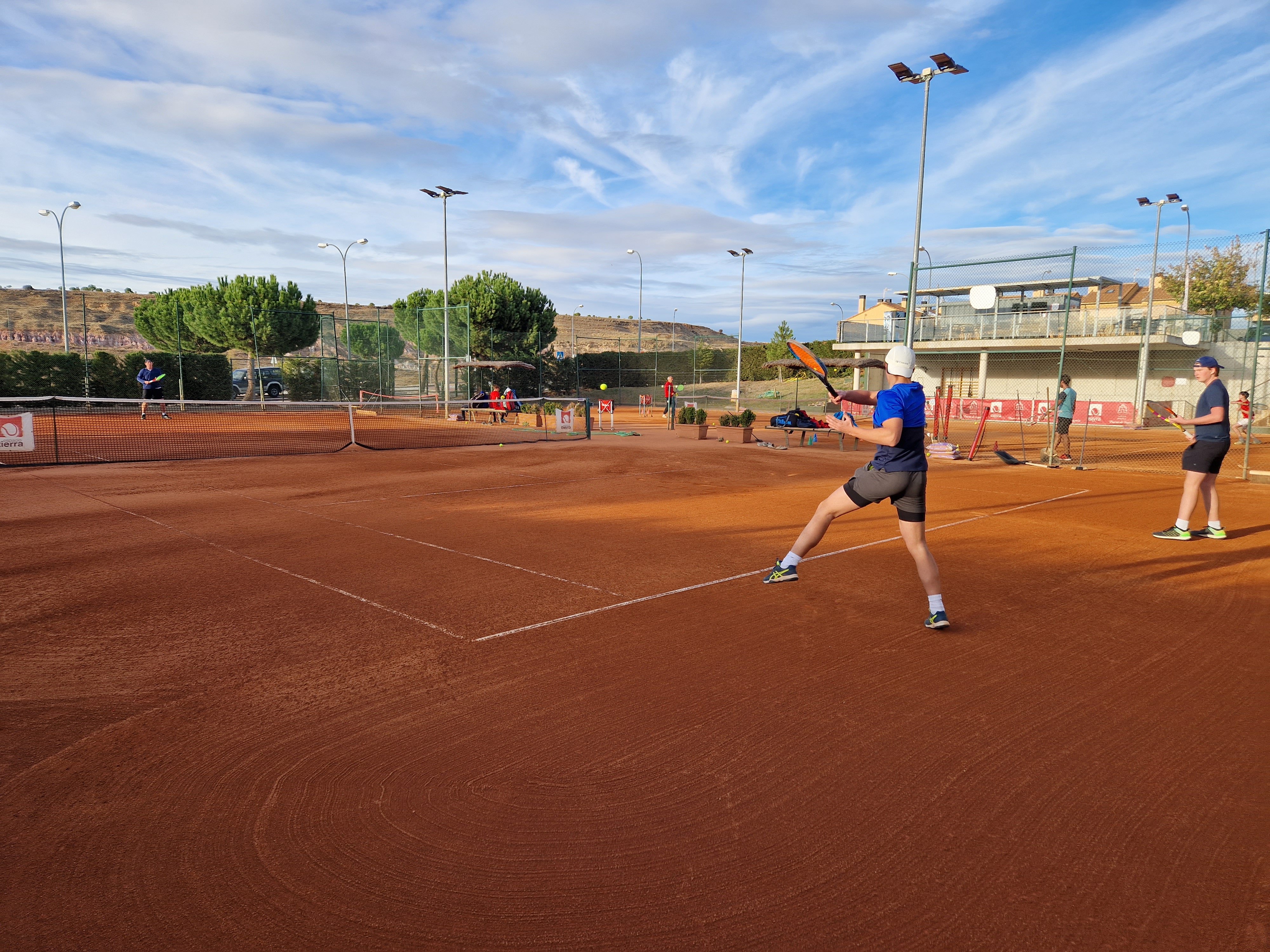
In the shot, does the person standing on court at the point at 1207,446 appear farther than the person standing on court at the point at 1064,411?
No

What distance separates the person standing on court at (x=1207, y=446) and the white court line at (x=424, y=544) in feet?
20.9

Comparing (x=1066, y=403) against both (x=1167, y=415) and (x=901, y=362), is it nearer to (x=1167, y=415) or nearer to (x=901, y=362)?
(x=1167, y=415)

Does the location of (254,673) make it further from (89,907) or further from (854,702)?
(854,702)

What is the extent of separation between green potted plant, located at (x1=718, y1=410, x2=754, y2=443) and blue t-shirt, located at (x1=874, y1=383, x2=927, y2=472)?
53.6ft

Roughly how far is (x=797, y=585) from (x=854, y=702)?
2.32 m

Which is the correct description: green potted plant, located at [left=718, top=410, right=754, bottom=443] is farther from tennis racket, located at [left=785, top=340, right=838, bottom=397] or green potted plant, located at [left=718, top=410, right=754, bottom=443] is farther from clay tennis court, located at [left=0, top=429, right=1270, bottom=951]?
tennis racket, located at [left=785, top=340, right=838, bottom=397]

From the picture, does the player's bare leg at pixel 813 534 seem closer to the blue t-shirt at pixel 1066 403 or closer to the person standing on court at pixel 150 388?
the blue t-shirt at pixel 1066 403

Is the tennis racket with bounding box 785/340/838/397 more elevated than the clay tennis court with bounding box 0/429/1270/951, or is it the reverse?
the tennis racket with bounding box 785/340/838/397

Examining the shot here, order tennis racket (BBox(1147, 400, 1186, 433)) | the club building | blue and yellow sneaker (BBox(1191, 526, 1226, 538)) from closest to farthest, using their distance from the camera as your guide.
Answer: blue and yellow sneaker (BBox(1191, 526, 1226, 538)), tennis racket (BBox(1147, 400, 1186, 433)), the club building

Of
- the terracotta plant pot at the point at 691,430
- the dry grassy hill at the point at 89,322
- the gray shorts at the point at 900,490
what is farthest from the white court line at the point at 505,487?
the dry grassy hill at the point at 89,322

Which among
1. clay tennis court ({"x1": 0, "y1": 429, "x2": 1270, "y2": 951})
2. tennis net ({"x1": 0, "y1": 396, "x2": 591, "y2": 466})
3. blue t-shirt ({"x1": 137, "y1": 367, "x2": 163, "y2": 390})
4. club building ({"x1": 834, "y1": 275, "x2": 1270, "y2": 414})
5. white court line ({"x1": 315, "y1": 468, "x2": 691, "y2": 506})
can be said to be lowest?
clay tennis court ({"x1": 0, "y1": 429, "x2": 1270, "y2": 951})

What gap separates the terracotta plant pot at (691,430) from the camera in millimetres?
23219

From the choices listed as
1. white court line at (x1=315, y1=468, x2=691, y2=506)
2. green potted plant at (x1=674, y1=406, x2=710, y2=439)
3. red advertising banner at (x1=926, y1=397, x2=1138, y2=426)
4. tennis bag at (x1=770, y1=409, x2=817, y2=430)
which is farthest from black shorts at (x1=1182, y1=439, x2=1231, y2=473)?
red advertising banner at (x1=926, y1=397, x2=1138, y2=426)

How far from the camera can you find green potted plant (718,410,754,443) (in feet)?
71.4
